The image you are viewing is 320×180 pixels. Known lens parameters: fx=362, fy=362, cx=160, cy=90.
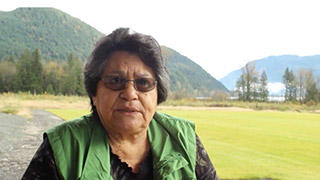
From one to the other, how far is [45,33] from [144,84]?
134 meters

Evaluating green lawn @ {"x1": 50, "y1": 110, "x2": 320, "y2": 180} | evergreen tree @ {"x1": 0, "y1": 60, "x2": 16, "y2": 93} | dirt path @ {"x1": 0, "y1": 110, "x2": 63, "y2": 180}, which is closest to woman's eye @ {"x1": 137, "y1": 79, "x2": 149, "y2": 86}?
dirt path @ {"x1": 0, "y1": 110, "x2": 63, "y2": 180}

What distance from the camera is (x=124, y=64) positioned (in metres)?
1.44

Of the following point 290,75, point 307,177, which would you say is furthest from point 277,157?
point 290,75

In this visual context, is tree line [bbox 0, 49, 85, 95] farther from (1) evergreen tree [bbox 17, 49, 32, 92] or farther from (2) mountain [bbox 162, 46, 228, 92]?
(2) mountain [bbox 162, 46, 228, 92]

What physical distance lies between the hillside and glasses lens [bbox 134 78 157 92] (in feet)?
335

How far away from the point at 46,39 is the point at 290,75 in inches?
3748

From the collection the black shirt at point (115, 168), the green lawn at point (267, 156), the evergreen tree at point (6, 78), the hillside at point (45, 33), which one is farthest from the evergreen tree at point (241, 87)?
the hillside at point (45, 33)

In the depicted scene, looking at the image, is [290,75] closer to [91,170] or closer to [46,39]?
[91,170]

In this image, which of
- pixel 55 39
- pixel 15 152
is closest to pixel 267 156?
pixel 15 152

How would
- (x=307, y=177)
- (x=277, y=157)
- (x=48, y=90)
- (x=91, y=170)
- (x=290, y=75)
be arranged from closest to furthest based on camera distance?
(x=91, y=170), (x=307, y=177), (x=277, y=157), (x=290, y=75), (x=48, y=90)

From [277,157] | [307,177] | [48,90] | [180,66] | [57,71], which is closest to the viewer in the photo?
[307,177]

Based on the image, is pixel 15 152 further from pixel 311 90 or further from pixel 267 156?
pixel 311 90

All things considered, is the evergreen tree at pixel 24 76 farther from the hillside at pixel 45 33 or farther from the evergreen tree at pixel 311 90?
the hillside at pixel 45 33

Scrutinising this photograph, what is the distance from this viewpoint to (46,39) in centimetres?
12325
